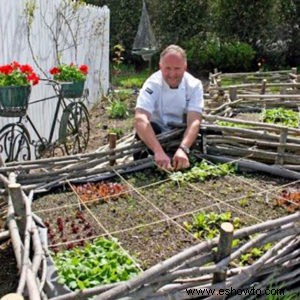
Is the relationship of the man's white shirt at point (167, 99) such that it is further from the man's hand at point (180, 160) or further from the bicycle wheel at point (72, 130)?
the bicycle wheel at point (72, 130)

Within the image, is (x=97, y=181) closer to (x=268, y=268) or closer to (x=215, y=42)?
(x=268, y=268)

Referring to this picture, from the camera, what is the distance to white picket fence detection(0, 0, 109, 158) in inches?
168

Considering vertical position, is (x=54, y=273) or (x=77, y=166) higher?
(x=77, y=166)

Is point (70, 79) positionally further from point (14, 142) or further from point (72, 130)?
point (14, 142)

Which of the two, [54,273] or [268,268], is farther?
[268,268]

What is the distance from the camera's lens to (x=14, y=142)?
3771 millimetres

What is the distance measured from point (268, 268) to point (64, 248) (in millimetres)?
990

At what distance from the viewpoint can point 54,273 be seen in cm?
197

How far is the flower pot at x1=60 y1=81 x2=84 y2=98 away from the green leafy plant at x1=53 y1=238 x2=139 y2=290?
2614 millimetres

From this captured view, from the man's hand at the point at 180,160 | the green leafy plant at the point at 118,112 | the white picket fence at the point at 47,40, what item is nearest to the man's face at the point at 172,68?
the man's hand at the point at 180,160

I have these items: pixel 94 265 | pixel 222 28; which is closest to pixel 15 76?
pixel 94 265

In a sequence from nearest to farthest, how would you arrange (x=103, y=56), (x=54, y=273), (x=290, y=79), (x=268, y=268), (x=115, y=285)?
1. (x=115, y=285)
2. (x=54, y=273)
3. (x=268, y=268)
4. (x=290, y=79)
5. (x=103, y=56)

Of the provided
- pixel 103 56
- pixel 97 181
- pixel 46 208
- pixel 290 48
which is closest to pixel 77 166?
pixel 97 181

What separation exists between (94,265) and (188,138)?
1.37 m
